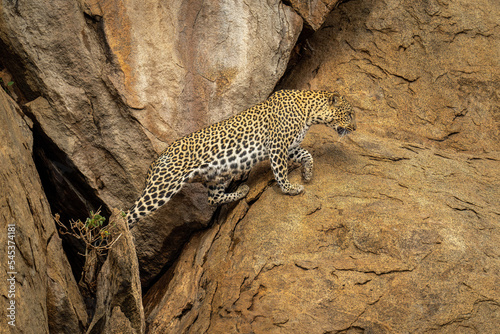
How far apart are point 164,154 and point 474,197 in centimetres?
534

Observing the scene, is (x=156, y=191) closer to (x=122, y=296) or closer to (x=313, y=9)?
(x=122, y=296)

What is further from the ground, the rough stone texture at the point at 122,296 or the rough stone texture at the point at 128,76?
the rough stone texture at the point at 128,76

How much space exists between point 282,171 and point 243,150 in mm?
781

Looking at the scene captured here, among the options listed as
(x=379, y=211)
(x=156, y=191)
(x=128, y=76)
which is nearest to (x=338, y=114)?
(x=379, y=211)

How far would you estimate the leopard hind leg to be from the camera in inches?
332

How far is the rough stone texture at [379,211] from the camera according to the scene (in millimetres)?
7230

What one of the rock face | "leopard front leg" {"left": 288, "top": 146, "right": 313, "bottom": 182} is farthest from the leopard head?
"leopard front leg" {"left": 288, "top": 146, "right": 313, "bottom": 182}

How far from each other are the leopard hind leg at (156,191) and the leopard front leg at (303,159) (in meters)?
2.09

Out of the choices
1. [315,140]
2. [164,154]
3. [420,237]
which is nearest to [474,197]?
[420,237]

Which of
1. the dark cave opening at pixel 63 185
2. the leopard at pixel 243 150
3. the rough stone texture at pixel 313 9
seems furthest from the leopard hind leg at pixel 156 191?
the rough stone texture at pixel 313 9

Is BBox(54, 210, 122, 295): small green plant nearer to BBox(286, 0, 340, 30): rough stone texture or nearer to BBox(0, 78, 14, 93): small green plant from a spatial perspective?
BBox(0, 78, 14, 93): small green plant

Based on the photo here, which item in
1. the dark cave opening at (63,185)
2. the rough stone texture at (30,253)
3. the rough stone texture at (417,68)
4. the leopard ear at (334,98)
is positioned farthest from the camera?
the rough stone texture at (417,68)

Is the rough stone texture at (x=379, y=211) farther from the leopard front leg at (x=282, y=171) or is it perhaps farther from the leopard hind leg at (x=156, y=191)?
the leopard hind leg at (x=156, y=191)

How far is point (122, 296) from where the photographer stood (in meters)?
7.04
